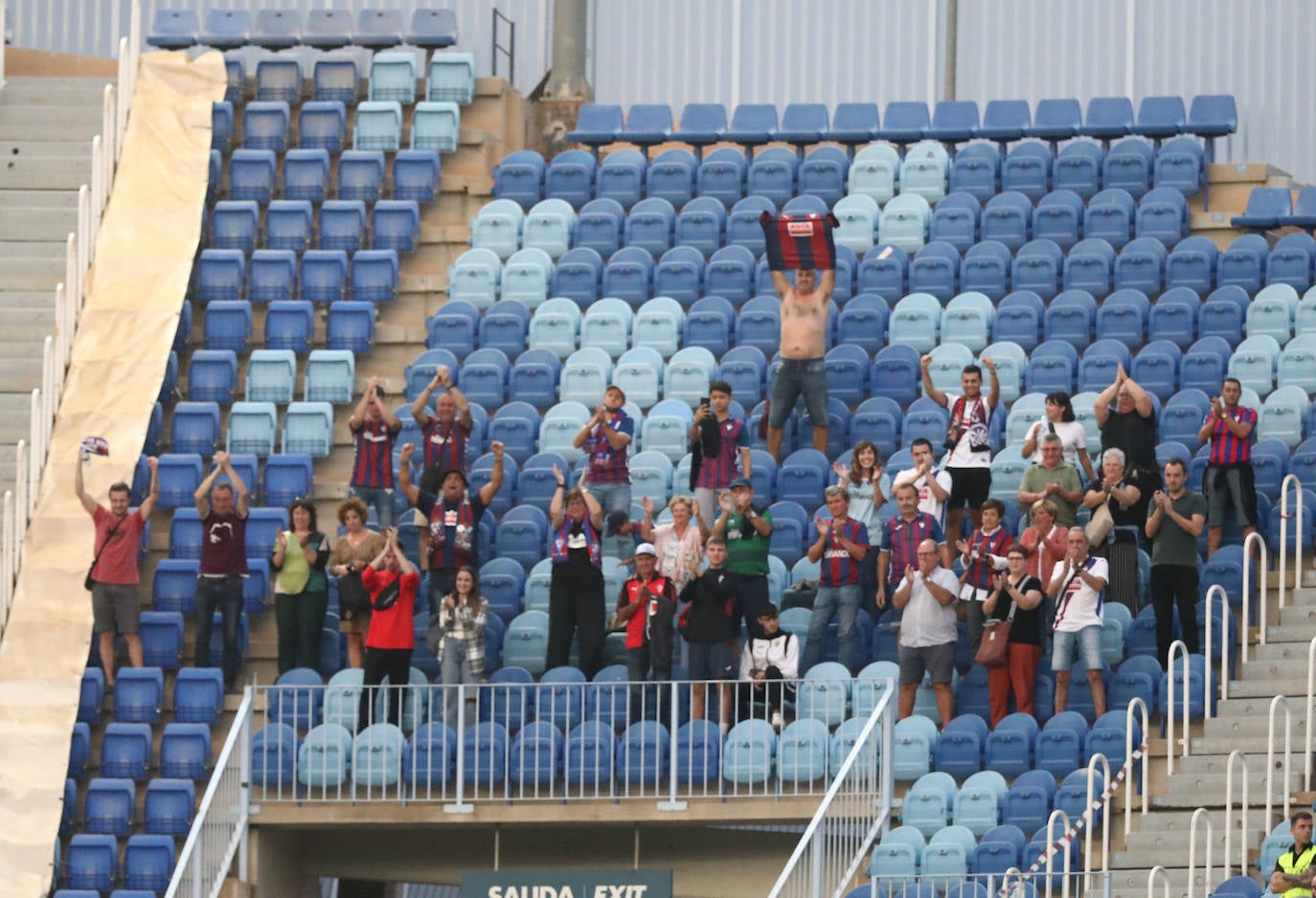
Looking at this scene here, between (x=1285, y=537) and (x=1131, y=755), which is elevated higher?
(x=1285, y=537)

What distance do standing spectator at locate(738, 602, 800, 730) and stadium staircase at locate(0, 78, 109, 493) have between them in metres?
6.35

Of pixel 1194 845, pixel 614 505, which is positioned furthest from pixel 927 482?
pixel 1194 845

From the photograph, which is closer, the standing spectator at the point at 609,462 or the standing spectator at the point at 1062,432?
the standing spectator at the point at 1062,432

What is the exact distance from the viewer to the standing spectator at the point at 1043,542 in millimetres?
18609

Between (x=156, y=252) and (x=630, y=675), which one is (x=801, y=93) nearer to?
(x=156, y=252)

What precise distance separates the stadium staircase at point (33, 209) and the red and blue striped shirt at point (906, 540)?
7.15 meters

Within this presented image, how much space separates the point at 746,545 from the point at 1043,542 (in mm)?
2127

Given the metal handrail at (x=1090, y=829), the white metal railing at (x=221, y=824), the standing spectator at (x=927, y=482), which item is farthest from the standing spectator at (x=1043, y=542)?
the white metal railing at (x=221, y=824)

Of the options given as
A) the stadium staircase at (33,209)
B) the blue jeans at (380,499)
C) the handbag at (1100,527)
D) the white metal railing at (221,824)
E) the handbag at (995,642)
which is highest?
the stadium staircase at (33,209)

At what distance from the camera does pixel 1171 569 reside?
1858 cm

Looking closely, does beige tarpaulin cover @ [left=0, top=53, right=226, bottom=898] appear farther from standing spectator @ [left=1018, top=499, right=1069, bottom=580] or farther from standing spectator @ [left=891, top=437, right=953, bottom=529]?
standing spectator @ [left=1018, top=499, right=1069, bottom=580]

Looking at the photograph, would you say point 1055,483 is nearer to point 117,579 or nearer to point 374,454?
point 374,454

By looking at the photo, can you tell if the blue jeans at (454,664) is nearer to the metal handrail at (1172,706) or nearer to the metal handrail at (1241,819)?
the metal handrail at (1172,706)

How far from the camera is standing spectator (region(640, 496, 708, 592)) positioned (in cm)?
1923
